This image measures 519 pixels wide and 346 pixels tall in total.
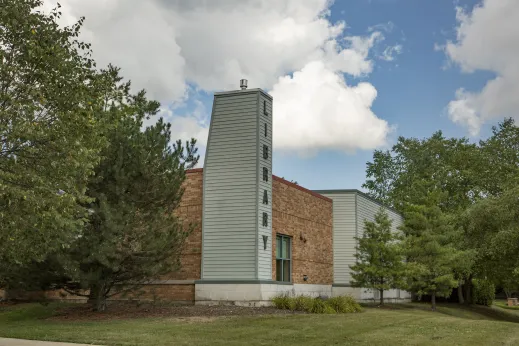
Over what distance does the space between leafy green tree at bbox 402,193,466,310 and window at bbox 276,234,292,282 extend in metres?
6.58

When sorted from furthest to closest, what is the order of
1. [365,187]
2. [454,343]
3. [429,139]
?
[365,187] → [429,139] → [454,343]

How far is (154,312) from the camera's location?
18969 millimetres

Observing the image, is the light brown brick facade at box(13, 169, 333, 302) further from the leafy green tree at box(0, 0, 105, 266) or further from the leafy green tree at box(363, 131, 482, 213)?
the leafy green tree at box(363, 131, 482, 213)

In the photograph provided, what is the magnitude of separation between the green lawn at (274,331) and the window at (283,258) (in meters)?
6.05

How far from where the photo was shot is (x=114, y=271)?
714 inches

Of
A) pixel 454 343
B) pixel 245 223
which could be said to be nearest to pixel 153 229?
pixel 245 223

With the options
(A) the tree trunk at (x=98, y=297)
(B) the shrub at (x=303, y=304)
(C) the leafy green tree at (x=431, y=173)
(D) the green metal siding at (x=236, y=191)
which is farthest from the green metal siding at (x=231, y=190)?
(C) the leafy green tree at (x=431, y=173)

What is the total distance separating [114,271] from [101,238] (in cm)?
144

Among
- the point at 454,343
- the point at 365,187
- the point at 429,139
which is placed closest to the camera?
the point at 454,343

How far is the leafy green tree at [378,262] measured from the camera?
27.1 metres

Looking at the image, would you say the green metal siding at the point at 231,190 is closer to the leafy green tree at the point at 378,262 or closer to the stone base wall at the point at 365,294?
the leafy green tree at the point at 378,262

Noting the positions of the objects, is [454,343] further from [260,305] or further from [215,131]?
[215,131]

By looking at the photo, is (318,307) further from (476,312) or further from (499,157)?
(499,157)

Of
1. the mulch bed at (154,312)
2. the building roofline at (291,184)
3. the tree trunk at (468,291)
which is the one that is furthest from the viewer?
the tree trunk at (468,291)
